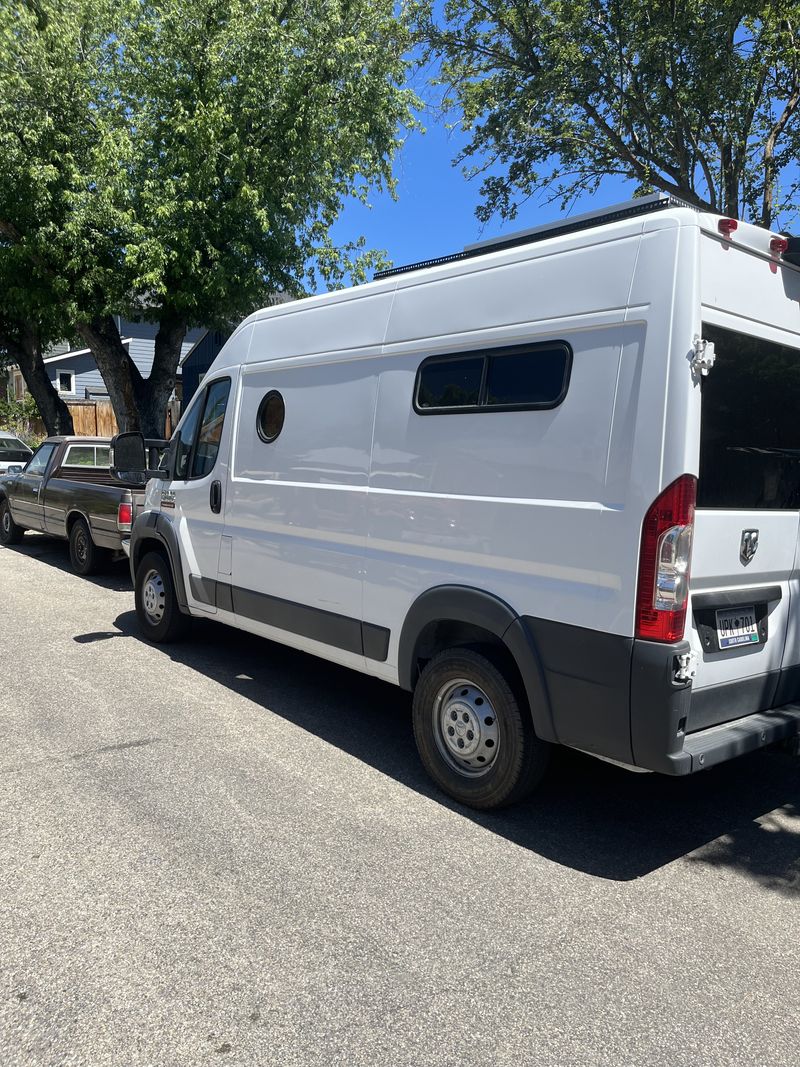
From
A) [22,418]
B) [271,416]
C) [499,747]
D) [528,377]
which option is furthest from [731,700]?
[22,418]

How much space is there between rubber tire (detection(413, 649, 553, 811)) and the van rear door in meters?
0.77

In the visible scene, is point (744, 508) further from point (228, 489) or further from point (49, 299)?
point (49, 299)

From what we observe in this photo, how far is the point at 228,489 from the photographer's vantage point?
19.4ft

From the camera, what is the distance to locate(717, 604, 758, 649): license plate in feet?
11.6

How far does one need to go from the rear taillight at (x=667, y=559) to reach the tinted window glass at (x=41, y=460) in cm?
1019

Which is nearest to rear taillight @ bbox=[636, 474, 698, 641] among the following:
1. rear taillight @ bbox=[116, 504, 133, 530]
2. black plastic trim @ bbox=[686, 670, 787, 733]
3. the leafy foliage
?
black plastic trim @ bbox=[686, 670, 787, 733]

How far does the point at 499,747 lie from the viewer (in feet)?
12.9

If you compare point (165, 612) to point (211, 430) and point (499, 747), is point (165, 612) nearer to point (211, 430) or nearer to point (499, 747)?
point (211, 430)

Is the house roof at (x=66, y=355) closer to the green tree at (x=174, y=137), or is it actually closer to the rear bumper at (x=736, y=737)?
the green tree at (x=174, y=137)

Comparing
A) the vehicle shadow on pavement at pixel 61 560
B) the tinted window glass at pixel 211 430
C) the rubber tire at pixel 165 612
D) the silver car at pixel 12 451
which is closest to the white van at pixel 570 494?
the tinted window glass at pixel 211 430

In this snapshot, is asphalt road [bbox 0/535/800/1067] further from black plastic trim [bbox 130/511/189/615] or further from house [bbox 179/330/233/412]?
house [bbox 179/330/233/412]

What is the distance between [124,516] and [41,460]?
11.2ft

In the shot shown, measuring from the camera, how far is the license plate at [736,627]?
354 cm

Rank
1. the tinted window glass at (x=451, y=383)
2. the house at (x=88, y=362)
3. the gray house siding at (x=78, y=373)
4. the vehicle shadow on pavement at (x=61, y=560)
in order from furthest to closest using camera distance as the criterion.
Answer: the gray house siding at (x=78, y=373), the house at (x=88, y=362), the vehicle shadow on pavement at (x=61, y=560), the tinted window glass at (x=451, y=383)
